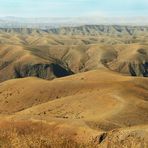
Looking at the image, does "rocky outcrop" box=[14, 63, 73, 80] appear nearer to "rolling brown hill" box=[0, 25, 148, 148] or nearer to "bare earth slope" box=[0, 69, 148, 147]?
"rolling brown hill" box=[0, 25, 148, 148]

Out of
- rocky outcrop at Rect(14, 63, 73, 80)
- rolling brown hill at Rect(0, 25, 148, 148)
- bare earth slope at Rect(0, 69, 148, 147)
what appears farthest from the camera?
rocky outcrop at Rect(14, 63, 73, 80)

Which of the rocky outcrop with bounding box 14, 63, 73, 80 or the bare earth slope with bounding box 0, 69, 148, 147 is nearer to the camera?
the bare earth slope with bounding box 0, 69, 148, 147

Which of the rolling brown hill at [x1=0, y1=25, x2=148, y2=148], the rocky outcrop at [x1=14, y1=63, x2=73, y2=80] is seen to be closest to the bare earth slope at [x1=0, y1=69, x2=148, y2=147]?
the rolling brown hill at [x1=0, y1=25, x2=148, y2=148]

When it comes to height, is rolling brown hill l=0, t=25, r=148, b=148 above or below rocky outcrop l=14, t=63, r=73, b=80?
above

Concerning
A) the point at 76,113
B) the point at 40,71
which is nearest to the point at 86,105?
the point at 76,113

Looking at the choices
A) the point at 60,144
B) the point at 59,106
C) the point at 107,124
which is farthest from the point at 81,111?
the point at 60,144

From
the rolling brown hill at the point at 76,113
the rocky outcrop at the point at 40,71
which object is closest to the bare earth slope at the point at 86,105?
the rolling brown hill at the point at 76,113

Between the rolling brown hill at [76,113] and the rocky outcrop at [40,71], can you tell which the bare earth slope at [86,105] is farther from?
the rocky outcrop at [40,71]

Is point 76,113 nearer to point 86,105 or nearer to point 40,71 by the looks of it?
point 86,105
